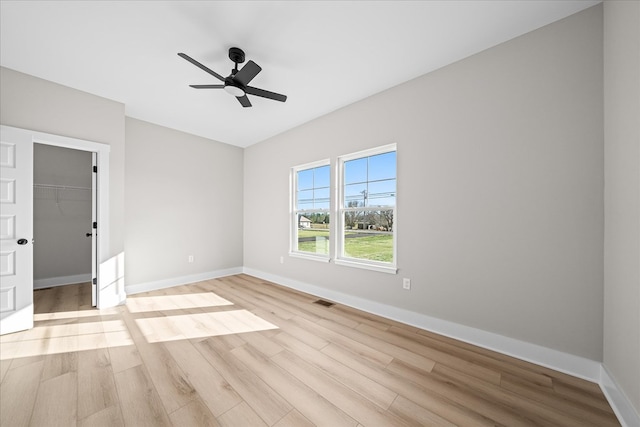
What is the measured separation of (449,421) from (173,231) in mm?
4490

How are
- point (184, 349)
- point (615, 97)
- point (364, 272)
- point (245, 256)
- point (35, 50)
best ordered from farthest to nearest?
point (245, 256) < point (364, 272) < point (35, 50) < point (184, 349) < point (615, 97)

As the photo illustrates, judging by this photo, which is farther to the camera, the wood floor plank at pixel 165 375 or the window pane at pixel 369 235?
the window pane at pixel 369 235

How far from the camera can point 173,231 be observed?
4.18m

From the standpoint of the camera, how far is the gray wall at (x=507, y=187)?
1.78 metres

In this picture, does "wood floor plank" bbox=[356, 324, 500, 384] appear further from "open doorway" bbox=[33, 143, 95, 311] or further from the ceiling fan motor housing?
"open doorway" bbox=[33, 143, 95, 311]

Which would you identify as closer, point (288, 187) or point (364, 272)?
point (364, 272)

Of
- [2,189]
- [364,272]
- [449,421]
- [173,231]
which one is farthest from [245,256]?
[449,421]

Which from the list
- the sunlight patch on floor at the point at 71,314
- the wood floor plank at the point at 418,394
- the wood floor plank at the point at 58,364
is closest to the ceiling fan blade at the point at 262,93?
the wood floor plank at the point at 418,394

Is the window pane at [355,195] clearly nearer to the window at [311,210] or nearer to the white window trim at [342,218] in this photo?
the white window trim at [342,218]

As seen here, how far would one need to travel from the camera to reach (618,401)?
4.77 feet

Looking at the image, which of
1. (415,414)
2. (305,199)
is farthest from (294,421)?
(305,199)

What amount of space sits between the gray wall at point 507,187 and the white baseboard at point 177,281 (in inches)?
121

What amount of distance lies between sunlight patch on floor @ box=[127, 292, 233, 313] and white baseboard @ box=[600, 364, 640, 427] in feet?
11.8

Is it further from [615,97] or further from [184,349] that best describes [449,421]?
[615,97]
